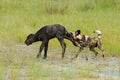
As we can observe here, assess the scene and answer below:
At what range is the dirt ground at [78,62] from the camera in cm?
1007

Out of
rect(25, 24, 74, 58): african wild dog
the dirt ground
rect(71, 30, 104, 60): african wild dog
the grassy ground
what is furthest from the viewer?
rect(71, 30, 104, 60): african wild dog

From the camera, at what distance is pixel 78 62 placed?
11.7 meters

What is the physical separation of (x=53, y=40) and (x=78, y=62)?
9.28 feet

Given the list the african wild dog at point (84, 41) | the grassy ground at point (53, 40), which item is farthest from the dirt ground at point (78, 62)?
the african wild dog at point (84, 41)

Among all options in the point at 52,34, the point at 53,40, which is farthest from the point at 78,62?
the point at 53,40

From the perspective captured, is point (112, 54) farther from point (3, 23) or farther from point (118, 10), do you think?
point (118, 10)

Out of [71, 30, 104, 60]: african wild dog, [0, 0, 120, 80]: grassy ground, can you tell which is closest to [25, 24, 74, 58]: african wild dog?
[71, 30, 104, 60]: african wild dog

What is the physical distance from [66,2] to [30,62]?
810 centimetres

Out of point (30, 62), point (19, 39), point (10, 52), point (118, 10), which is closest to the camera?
point (30, 62)

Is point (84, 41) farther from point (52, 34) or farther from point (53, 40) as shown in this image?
point (53, 40)

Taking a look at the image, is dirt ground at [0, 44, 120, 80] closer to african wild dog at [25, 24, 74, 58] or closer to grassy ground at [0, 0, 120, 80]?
grassy ground at [0, 0, 120, 80]

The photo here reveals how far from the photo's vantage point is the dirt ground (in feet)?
33.0

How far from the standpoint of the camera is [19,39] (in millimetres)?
14594

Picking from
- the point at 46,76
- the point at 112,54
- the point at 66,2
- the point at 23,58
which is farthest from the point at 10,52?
the point at 66,2
